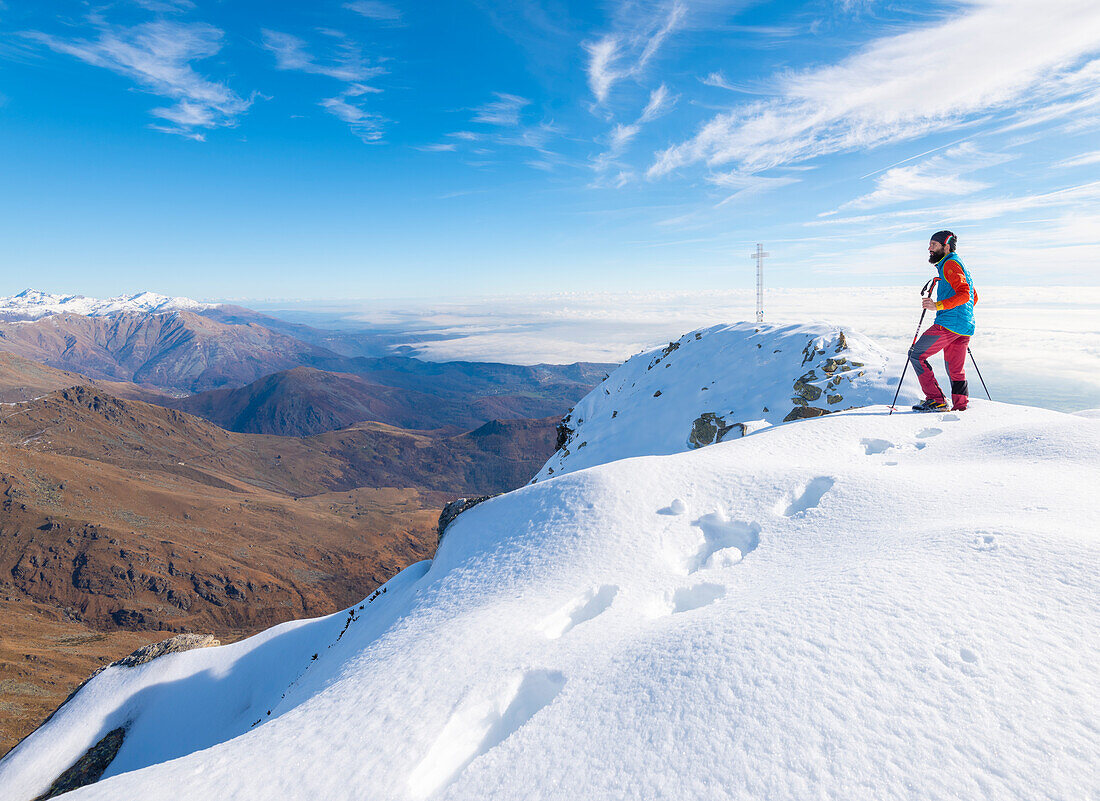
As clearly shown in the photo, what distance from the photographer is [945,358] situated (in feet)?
39.3

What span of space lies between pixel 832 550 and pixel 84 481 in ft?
507

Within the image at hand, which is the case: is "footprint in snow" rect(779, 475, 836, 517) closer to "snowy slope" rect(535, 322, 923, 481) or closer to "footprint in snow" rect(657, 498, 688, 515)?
"footprint in snow" rect(657, 498, 688, 515)

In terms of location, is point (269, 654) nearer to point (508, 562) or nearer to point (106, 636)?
point (508, 562)

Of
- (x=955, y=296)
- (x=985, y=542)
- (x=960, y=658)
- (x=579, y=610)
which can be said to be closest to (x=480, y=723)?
(x=579, y=610)

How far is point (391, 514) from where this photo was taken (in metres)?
151

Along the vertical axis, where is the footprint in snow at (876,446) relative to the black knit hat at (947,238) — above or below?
below

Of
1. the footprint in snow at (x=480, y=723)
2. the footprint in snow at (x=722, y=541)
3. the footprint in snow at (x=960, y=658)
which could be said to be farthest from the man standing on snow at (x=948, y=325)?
the footprint in snow at (x=480, y=723)

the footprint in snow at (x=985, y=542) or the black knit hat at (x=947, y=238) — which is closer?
the footprint in snow at (x=985, y=542)

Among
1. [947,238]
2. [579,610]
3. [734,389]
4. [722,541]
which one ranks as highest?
[947,238]

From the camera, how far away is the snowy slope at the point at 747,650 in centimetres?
327

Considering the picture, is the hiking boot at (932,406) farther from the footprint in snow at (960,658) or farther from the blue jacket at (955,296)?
the footprint in snow at (960,658)

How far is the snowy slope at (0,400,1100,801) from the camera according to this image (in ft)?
10.7

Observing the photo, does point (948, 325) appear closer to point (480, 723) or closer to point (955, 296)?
point (955, 296)

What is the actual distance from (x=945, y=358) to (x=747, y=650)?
1199 cm
